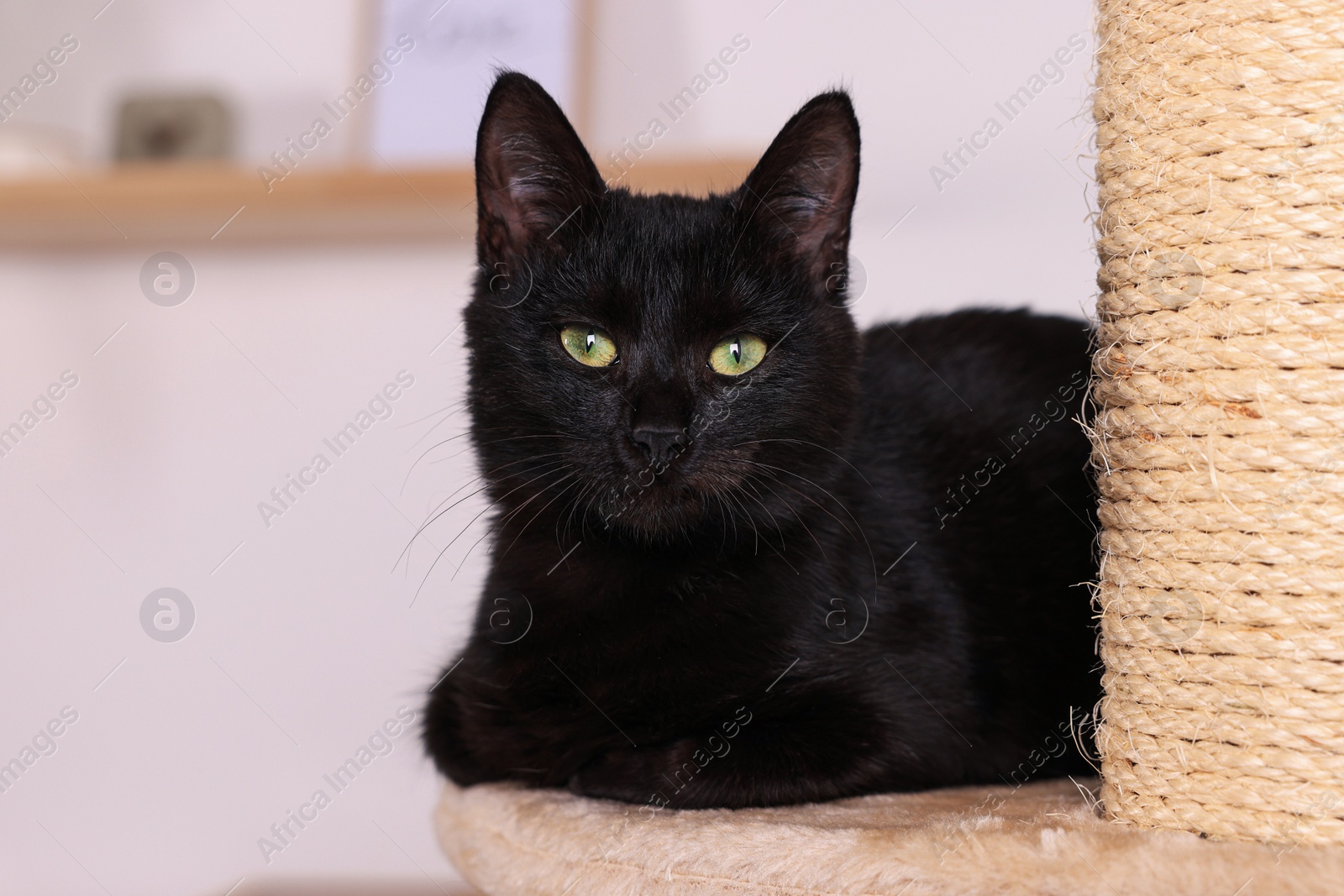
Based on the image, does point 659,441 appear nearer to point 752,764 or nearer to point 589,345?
point 589,345

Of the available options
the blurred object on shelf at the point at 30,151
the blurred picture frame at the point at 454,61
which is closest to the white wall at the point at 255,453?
the blurred picture frame at the point at 454,61

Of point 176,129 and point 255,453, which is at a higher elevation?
point 176,129

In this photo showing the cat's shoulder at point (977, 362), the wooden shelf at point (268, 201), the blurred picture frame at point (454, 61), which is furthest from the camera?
the blurred picture frame at point (454, 61)

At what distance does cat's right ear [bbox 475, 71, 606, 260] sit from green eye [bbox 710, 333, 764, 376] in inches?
8.1

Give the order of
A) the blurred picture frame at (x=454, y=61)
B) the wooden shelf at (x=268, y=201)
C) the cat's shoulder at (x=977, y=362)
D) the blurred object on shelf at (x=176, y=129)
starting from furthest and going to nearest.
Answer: the blurred object on shelf at (x=176, y=129)
the blurred picture frame at (x=454, y=61)
the wooden shelf at (x=268, y=201)
the cat's shoulder at (x=977, y=362)

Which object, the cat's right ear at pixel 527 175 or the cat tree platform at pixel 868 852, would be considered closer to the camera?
the cat tree platform at pixel 868 852

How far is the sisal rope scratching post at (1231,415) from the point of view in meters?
0.78

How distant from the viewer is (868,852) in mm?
844

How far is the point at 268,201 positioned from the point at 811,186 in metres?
1.26

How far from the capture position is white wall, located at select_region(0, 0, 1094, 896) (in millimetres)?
2092

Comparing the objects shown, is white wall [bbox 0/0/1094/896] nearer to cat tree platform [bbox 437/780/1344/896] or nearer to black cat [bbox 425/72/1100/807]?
black cat [bbox 425/72/1100/807]

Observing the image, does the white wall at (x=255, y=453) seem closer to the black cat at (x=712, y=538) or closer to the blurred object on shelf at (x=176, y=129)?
the blurred object on shelf at (x=176, y=129)

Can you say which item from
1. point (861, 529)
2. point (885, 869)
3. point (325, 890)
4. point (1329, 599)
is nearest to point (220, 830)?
point (325, 890)

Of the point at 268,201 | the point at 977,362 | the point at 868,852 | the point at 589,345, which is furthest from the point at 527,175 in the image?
the point at 268,201
